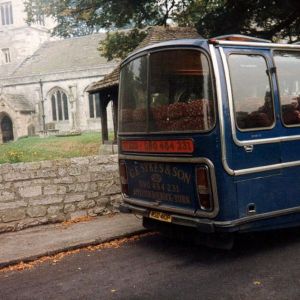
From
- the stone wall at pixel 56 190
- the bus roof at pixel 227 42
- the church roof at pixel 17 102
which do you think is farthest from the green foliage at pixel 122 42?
the church roof at pixel 17 102

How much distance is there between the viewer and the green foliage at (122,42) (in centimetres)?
1792

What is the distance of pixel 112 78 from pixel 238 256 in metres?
9.54

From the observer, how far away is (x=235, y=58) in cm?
561

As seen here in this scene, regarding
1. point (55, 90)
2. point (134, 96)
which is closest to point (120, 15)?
point (134, 96)

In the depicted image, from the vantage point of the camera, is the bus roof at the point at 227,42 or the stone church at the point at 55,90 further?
the stone church at the point at 55,90

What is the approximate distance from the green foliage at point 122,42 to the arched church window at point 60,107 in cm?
3078

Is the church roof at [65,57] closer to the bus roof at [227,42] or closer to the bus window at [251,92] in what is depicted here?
the bus roof at [227,42]

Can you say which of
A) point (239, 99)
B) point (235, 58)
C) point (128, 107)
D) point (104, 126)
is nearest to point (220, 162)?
point (239, 99)

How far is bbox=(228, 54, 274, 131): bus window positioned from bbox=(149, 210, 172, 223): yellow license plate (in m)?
1.56

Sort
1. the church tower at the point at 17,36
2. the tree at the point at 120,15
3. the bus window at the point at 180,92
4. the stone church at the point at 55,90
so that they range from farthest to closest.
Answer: the church tower at the point at 17,36 < the stone church at the point at 55,90 < the tree at the point at 120,15 < the bus window at the point at 180,92

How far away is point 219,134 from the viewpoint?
534 centimetres

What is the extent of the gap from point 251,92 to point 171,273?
2.47 metres

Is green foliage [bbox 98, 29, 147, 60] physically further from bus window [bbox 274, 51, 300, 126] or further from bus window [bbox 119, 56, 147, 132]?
bus window [bbox 274, 51, 300, 126]

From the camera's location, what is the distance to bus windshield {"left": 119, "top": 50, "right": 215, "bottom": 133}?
5.54m
